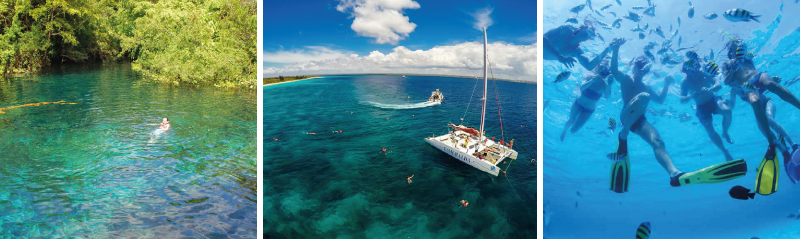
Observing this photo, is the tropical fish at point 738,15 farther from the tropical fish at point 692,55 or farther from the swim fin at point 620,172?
the swim fin at point 620,172

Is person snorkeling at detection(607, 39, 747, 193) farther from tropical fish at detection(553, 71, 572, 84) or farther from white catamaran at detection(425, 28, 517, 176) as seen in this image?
white catamaran at detection(425, 28, 517, 176)

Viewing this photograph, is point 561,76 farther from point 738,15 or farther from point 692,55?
point 738,15

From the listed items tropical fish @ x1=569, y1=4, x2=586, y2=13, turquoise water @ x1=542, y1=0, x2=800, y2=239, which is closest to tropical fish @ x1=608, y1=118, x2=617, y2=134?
turquoise water @ x1=542, y1=0, x2=800, y2=239

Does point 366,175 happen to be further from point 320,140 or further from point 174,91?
point 174,91

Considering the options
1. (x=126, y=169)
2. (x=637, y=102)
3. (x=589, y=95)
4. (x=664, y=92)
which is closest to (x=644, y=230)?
(x=637, y=102)

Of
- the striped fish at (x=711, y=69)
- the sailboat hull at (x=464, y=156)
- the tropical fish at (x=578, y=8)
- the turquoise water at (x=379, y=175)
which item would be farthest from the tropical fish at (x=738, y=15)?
the sailboat hull at (x=464, y=156)

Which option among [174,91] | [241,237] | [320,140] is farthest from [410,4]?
[174,91]
